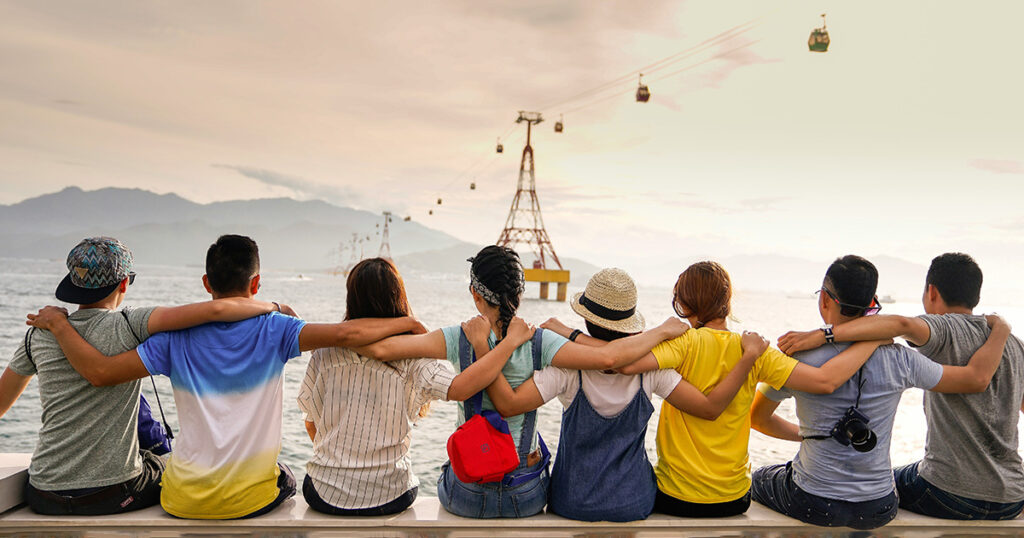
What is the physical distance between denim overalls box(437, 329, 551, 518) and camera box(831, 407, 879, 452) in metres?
1.01

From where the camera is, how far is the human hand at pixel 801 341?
2018 mm

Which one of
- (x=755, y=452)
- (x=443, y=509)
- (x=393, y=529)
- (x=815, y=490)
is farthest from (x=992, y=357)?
(x=755, y=452)

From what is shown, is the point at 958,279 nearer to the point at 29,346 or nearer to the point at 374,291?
the point at 374,291

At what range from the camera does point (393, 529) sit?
1.94m

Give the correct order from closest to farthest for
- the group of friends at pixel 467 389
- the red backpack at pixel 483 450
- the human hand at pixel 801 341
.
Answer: the red backpack at pixel 483 450 < the group of friends at pixel 467 389 < the human hand at pixel 801 341

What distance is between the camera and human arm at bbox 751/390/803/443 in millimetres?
2258

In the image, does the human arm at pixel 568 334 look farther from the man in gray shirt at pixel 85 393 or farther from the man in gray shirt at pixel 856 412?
the man in gray shirt at pixel 85 393

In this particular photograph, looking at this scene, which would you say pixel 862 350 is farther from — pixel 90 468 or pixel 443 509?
pixel 90 468

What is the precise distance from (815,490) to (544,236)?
59873 mm

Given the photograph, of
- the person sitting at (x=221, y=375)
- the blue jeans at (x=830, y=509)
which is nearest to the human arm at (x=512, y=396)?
the person sitting at (x=221, y=375)

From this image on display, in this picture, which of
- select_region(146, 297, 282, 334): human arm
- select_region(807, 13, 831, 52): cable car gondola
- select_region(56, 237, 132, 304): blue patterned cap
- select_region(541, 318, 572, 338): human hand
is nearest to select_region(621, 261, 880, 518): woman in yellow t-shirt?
select_region(541, 318, 572, 338): human hand

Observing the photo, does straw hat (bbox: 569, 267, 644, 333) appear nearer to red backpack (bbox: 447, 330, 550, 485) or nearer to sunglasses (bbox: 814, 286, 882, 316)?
red backpack (bbox: 447, 330, 550, 485)

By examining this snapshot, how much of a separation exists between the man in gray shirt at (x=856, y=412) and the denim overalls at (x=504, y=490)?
2.84 ft

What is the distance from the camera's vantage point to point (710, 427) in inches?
80.0
